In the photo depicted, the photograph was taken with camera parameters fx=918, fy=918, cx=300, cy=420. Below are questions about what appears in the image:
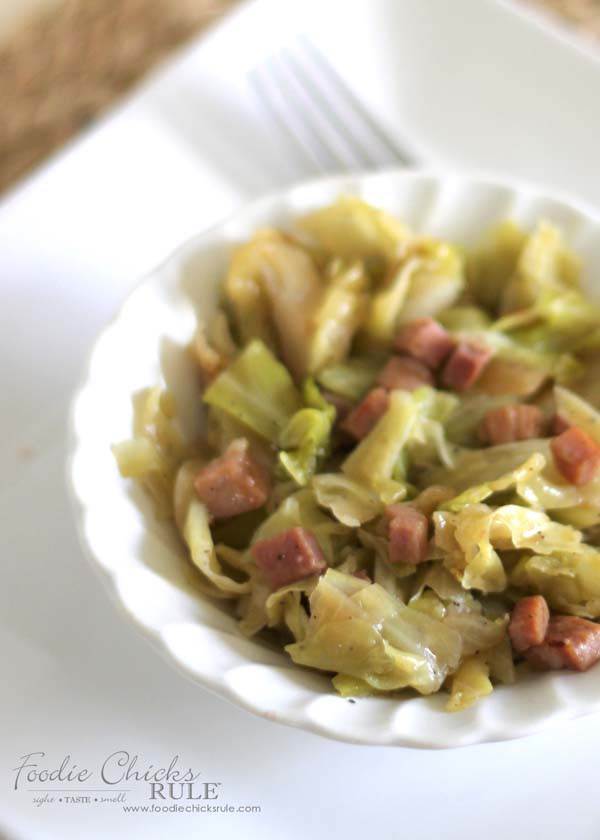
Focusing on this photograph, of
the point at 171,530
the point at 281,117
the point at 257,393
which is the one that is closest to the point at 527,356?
the point at 257,393

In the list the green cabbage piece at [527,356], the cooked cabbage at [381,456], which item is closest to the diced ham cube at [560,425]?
the cooked cabbage at [381,456]

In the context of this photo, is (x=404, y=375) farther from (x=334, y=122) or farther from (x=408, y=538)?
(x=334, y=122)

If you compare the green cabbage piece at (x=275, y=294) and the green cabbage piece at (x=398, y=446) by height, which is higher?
the green cabbage piece at (x=275, y=294)

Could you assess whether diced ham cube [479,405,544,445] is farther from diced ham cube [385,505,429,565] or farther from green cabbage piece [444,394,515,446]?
diced ham cube [385,505,429,565]

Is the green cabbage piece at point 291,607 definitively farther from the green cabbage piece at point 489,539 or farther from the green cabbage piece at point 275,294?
the green cabbage piece at point 275,294

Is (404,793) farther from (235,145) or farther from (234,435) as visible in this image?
(235,145)

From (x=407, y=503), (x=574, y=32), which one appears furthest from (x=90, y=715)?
(x=574, y=32)
